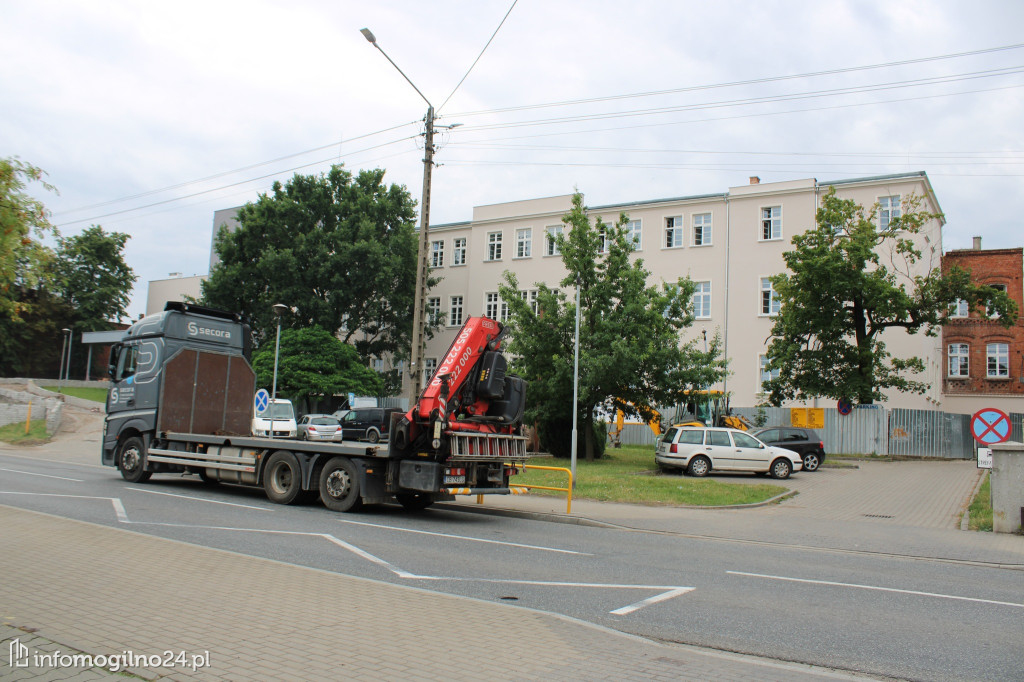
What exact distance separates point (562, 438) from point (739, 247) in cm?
2047

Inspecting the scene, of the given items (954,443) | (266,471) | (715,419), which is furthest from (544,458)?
(954,443)

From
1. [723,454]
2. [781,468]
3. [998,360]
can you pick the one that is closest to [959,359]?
[998,360]

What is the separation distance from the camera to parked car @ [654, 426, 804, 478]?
938 inches

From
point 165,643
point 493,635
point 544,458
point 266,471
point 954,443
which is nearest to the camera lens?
point 165,643

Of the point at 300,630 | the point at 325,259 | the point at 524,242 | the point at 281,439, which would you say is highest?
the point at 524,242

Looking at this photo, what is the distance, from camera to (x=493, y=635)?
557 centimetres

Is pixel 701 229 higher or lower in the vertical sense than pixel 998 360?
higher

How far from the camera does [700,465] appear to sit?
2378cm

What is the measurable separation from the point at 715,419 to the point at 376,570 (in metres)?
27.7

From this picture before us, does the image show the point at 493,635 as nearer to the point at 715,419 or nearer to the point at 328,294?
the point at 715,419

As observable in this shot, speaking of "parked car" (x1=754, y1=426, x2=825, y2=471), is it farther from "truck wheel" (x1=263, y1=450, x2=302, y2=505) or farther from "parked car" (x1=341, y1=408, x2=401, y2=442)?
"truck wheel" (x1=263, y1=450, x2=302, y2=505)

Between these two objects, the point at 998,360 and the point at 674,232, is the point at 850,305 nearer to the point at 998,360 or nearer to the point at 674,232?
the point at 674,232

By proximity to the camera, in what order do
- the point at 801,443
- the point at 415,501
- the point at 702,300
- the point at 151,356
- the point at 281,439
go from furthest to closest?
the point at 702,300 < the point at 801,443 < the point at 151,356 < the point at 281,439 < the point at 415,501

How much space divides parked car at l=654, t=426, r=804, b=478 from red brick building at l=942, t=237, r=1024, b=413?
34694 millimetres
